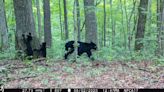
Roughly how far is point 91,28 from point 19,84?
676 cm

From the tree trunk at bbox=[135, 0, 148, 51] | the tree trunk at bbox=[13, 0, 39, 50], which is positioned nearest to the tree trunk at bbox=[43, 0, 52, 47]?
the tree trunk at bbox=[135, 0, 148, 51]

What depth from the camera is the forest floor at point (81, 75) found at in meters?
7.13

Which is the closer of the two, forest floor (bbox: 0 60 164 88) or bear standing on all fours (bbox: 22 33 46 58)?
forest floor (bbox: 0 60 164 88)

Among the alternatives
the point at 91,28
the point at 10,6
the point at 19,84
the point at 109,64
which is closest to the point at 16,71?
the point at 19,84

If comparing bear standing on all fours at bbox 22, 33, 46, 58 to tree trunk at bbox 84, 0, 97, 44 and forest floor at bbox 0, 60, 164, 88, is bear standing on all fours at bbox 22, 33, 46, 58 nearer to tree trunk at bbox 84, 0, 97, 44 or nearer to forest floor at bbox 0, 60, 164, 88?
forest floor at bbox 0, 60, 164, 88

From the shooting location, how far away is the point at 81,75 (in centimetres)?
801

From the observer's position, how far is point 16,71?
843cm

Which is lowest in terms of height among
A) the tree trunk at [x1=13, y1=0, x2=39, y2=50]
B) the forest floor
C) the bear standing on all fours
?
the forest floor

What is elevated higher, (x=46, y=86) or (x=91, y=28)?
(x=91, y=28)

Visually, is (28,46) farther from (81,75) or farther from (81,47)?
(81,75)

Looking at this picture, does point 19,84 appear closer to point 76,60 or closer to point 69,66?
point 69,66

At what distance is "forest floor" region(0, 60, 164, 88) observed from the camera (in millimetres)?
7129

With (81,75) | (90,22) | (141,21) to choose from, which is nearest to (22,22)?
(81,75)

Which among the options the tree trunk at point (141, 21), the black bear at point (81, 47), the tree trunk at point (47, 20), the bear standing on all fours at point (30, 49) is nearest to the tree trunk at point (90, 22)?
the tree trunk at point (141, 21)
